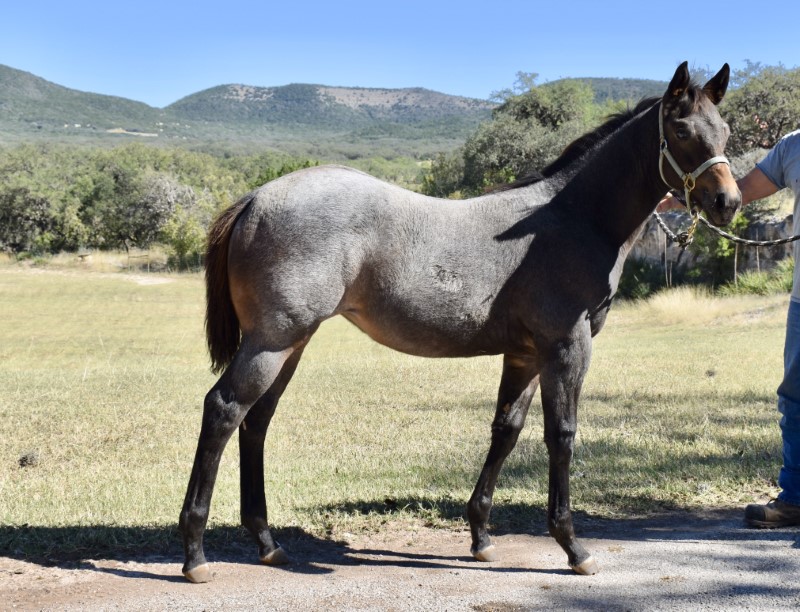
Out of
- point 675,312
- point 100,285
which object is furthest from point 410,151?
point 675,312

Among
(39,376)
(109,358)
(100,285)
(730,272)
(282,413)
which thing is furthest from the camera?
(100,285)

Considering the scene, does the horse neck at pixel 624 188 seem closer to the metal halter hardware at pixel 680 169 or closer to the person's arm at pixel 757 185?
the metal halter hardware at pixel 680 169

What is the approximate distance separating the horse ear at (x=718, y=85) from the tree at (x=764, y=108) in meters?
37.0

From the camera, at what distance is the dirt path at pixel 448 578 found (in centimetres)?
394

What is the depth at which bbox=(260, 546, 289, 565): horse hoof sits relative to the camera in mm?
4582

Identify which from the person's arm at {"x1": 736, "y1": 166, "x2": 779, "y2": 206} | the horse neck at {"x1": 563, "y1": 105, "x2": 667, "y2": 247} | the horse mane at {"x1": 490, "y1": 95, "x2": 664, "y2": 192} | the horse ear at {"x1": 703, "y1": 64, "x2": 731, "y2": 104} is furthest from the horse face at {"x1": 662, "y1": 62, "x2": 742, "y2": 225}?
the person's arm at {"x1": 736, "y1": 166, "x2": 779, "y2": 206}

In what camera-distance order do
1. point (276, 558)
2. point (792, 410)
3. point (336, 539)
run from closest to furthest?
point (276, 558)
point (336, 539)
point (792, 410)

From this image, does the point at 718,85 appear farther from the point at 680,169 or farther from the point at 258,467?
the point at 258,467

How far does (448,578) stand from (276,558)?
1.00m

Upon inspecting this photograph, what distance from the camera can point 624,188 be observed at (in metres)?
4.74

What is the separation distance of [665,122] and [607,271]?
0.90 meters

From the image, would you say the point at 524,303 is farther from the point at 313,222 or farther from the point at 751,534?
the point at 751,534

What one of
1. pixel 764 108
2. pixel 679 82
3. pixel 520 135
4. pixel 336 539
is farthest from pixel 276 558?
pixel 520 135

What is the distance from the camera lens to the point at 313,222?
4230 millimetres
